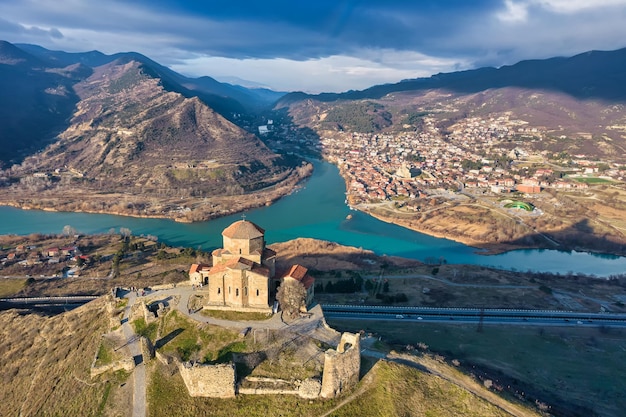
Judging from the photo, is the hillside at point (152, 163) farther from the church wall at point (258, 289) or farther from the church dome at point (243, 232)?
the church wall at point (258, 289)

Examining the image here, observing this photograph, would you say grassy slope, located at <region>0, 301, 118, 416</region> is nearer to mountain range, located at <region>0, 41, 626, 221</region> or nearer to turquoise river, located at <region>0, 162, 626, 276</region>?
turquoise river, located at <region>0, 162, 626, 276</region>

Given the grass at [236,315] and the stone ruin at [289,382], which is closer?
the stone ruin at [289,382]

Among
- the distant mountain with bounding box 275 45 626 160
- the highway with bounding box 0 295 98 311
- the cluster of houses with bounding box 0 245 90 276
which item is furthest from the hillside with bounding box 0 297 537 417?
the distant mountain with bounding box 275 45 626 160

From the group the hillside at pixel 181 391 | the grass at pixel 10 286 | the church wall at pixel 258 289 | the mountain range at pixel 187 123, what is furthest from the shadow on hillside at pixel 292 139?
the hillside at pixel 181 391

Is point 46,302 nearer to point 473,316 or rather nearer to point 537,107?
point 473,316

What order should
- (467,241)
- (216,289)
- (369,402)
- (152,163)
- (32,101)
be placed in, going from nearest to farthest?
(369,402) → (216,289) → (467,241) → (152,163) → (32,101)

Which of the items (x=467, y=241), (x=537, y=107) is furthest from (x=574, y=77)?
(x=467, y=241)

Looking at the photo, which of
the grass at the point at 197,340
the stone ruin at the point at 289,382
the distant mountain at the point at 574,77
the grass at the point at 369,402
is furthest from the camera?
the distant mountain at the point at 574,77
